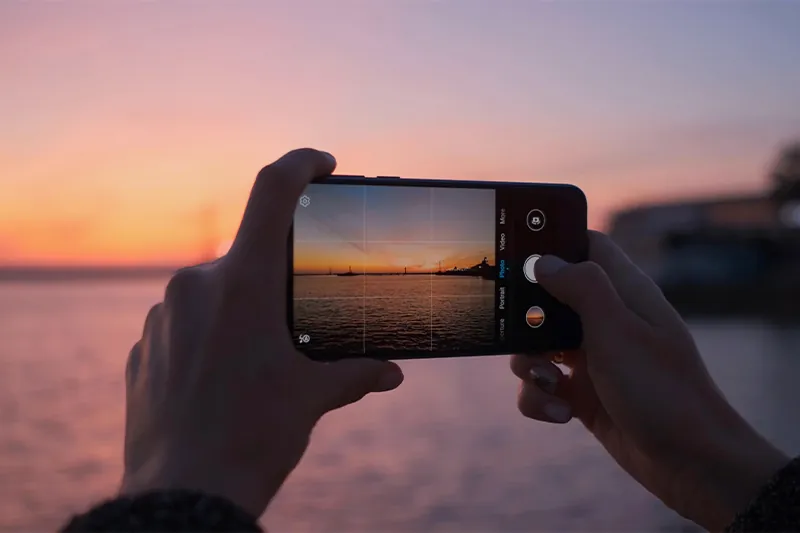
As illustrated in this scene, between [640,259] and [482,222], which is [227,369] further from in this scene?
[640,259]

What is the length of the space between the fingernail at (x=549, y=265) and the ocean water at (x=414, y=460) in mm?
2875

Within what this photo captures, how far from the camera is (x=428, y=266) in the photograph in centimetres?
158

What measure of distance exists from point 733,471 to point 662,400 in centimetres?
18

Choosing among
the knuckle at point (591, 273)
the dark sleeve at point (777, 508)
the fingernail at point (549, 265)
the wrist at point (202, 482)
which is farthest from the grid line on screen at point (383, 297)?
the dark sleeve at point (777, 508)

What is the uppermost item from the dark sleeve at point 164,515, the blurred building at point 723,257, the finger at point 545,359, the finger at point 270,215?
the finger at point 270,215

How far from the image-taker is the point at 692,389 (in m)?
1.38

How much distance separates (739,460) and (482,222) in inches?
29.0

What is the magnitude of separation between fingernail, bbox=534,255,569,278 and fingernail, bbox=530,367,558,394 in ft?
0.78

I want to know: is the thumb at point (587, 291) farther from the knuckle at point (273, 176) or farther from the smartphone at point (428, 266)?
the knuckle at point (273, 176)

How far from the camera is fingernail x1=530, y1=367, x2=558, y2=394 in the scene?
65.3 inches

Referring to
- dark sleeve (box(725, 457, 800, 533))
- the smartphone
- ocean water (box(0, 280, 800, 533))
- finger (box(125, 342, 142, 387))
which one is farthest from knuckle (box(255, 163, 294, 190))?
ocean water (box(0, 280, 800, 533))

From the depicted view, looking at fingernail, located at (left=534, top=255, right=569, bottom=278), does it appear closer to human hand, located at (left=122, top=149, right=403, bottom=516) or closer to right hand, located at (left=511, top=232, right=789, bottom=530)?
right hand, located at (left=511, top=232, right=789, bottom=530)

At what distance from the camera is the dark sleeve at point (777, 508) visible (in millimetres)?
1019

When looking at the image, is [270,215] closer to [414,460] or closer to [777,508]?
[777,508]
